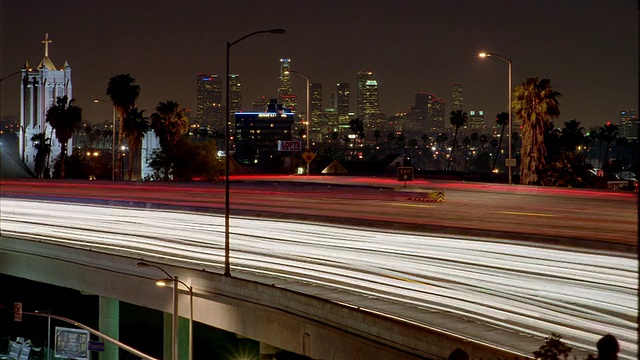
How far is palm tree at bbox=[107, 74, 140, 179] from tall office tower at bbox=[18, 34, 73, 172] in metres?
59.9

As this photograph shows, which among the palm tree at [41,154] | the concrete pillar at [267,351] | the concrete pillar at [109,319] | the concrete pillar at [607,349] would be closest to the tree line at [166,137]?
the palm tree at [41,154]

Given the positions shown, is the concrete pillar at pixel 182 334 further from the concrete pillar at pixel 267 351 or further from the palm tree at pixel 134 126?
the palm tree at pixel 134 126

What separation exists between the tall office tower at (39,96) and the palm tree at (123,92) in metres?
59.9

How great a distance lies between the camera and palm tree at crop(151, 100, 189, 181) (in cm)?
10275

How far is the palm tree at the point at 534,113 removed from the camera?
65500 mm

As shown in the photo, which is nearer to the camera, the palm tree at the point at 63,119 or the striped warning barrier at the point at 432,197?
the striped warning barrier at the point at 432,197

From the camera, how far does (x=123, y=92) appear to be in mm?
100375

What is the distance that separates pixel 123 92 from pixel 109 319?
61674 mm

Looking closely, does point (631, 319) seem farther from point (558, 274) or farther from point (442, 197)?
point (442, 197)

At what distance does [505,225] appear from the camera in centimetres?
3181

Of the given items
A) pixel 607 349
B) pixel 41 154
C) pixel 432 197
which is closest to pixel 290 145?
pixel 432 197

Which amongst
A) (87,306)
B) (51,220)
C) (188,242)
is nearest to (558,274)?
(188,242)

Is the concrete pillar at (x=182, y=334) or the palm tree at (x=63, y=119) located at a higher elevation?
the palm tree at (x=63, y=119)

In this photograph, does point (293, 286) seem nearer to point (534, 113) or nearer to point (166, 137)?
point (534, 113)
